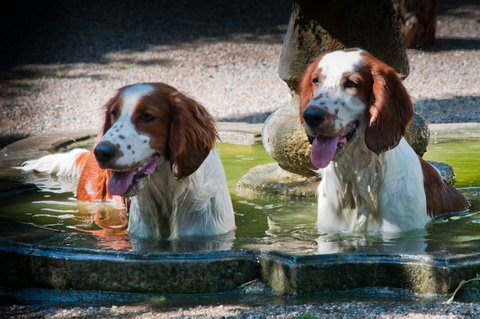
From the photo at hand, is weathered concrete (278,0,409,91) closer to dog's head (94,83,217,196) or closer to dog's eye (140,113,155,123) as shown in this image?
dog's head (94,83,217,196)

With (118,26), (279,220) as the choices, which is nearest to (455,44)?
(118,26)

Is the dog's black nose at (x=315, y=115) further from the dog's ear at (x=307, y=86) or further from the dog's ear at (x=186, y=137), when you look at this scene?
the dog's ear at (x=186, y=137)

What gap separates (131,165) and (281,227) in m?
1.27

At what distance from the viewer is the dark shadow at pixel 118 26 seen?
17797 millimetres

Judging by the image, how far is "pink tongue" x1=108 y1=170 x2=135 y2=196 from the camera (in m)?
5.46

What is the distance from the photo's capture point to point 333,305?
471 cm

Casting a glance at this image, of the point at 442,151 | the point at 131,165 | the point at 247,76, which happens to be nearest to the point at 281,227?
the point at 131,165

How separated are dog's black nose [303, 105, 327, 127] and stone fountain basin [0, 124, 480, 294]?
0.82m

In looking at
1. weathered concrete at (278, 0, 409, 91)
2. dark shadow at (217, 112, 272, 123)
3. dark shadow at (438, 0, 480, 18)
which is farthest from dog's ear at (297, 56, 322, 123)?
dark shadow at (438, 0, 480, 18)

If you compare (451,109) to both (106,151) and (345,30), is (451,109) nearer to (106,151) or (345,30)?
(345,30)

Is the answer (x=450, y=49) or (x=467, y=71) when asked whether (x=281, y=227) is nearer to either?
(x=467, y=71)

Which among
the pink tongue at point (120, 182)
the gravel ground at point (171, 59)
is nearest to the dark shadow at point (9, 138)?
the gravel ground at point (171, 59)

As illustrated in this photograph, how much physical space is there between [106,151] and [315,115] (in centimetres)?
118

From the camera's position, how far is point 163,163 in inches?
221
